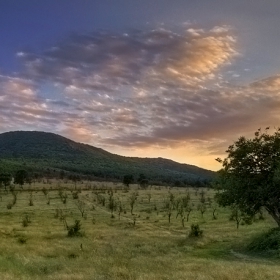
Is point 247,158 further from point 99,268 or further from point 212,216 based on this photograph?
point 212,216

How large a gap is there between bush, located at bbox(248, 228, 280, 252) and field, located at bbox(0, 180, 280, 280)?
1.30 meters

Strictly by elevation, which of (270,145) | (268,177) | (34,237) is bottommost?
(34,237)

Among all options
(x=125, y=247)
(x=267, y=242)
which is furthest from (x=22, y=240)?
(x=267, y=242)

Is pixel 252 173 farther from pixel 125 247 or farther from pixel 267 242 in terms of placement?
pixel 125 247

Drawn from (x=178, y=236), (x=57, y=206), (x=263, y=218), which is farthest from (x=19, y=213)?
(x=263, y=218)

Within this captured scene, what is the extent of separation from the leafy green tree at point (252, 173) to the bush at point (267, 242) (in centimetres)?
193

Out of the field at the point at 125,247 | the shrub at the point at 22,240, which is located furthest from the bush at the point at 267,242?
the shrub at the point at 22,240

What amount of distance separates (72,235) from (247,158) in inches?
874

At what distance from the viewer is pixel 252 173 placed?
145 ft

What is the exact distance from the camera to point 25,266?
99.4 feet

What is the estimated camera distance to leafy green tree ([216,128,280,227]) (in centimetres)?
4266

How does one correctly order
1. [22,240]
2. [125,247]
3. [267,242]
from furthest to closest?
[22,240], [125,247], [267,242]

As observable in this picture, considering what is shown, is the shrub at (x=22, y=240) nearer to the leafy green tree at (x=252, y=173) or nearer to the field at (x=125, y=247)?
the field at (x=125, y=247)

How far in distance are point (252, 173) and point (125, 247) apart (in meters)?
15.7
